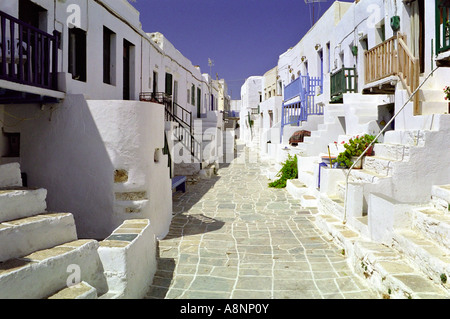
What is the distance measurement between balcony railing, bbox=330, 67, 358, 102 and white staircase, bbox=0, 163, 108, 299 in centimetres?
1037

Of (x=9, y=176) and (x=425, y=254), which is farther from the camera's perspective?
(x=9, y=176)

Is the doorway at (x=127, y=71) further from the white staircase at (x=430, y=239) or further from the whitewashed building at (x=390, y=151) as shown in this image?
the white staircase at (x=430, y=239)

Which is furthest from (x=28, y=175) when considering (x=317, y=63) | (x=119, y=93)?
(x=317, y=63)

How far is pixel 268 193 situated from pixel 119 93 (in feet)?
17.2

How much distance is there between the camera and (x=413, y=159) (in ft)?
19.2

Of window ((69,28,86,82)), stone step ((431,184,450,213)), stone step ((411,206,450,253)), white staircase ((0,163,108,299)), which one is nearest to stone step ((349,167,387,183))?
stone step ((431,184,450,213))

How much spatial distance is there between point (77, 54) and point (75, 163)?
136 inches

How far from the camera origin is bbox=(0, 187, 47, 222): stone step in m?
3.65

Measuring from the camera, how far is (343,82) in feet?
39.0

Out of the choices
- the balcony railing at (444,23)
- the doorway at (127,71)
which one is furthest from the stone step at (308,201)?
the doorway at (127,71)

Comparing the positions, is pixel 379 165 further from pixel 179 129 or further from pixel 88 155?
pixel 179 129

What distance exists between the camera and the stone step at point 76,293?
2962 mm

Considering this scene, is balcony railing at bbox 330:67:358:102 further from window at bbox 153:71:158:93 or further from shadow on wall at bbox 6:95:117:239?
shadow on wall at bbox 6:95:117:239

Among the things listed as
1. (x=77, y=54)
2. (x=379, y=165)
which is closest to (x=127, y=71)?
(x=77, y=54)
